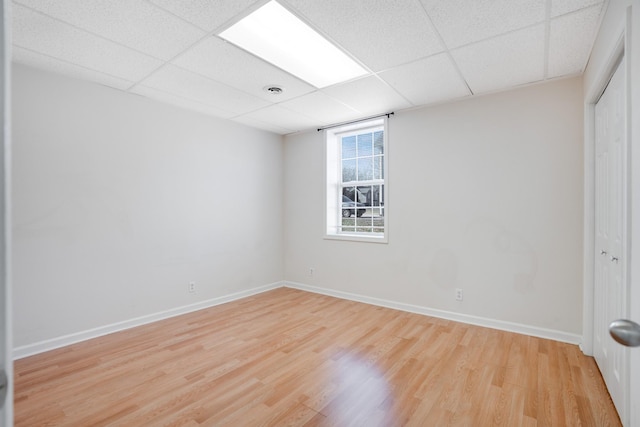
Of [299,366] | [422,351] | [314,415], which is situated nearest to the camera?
[314,415]

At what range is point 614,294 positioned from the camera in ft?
6.59

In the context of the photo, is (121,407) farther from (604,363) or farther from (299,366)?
(604,363)

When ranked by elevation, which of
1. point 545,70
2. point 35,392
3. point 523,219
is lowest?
point 35,392

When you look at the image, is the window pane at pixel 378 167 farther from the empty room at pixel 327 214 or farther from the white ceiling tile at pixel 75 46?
the white ceiling tile at pixel 75 46

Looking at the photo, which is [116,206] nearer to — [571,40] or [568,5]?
[568,5]

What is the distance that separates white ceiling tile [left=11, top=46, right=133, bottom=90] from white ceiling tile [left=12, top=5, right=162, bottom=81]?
0.29 feet

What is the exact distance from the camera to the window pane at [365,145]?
4.52 m

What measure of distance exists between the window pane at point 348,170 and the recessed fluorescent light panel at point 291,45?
180 centimetres

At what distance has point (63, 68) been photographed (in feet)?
9.11

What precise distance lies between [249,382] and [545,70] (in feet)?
12.1

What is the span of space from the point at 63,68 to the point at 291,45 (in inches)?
83.4

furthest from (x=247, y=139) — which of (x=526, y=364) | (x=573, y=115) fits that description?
(x=526, y=364)

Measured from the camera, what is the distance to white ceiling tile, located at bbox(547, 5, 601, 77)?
206 centimetres

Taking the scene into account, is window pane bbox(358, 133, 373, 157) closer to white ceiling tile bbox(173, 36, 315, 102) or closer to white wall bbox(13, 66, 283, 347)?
white ceiling tile bbox(173, 36, 315, 102)
